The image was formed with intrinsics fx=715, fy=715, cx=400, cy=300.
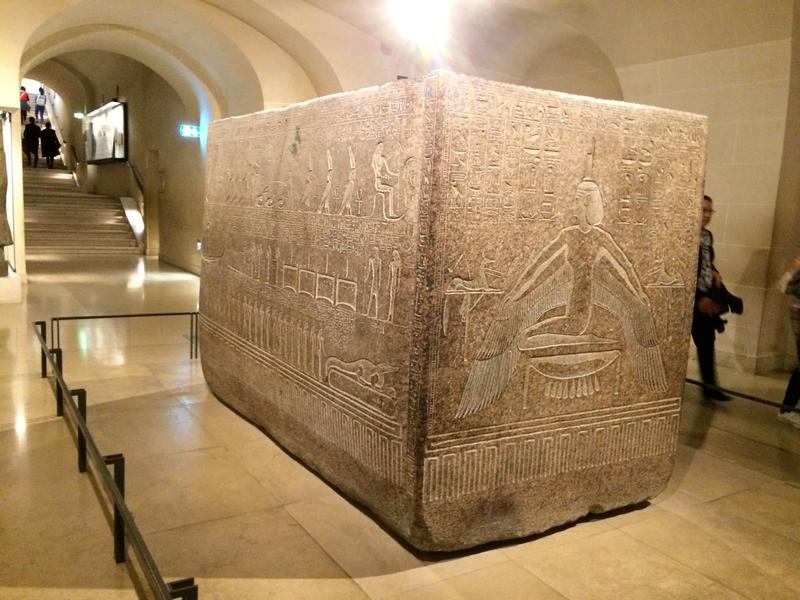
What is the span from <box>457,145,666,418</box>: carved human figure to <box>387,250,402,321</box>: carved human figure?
15.8 inches

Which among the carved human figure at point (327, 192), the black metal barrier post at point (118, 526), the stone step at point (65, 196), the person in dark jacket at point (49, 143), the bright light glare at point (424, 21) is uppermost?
the bright light glare at point (424, 21)

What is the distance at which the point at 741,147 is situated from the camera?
6.66 metres

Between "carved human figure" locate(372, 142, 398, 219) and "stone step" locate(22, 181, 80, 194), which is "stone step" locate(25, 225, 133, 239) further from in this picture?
"carved human figure" locate(372, 142, 398, 219)

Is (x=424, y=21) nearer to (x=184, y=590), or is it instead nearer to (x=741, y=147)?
(x=741, y=147)

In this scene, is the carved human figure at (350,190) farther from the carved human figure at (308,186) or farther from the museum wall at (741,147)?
the museum wall at (741,147)

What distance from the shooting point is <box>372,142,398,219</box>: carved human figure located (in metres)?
2.91

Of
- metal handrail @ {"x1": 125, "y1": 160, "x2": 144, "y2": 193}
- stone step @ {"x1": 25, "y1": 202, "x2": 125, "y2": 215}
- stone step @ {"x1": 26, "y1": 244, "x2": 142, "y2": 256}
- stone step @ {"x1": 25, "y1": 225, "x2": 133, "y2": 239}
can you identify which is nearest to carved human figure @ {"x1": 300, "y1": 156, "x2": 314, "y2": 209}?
stone step @ {"x1": 26, "y1": 244, "x2": 142, "y2": 256}

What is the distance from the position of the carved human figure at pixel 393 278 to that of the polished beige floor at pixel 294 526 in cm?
101

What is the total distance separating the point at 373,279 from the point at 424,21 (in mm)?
6761

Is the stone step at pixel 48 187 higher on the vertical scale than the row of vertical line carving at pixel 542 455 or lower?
higher

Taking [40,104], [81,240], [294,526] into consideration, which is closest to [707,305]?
[294,526]

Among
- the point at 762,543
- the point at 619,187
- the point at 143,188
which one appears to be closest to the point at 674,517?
the point at 762,543

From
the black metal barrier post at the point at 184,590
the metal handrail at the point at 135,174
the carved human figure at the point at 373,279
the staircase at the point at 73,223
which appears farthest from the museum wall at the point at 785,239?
the metal handrail at the point at 135,174

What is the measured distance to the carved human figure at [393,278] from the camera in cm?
286
